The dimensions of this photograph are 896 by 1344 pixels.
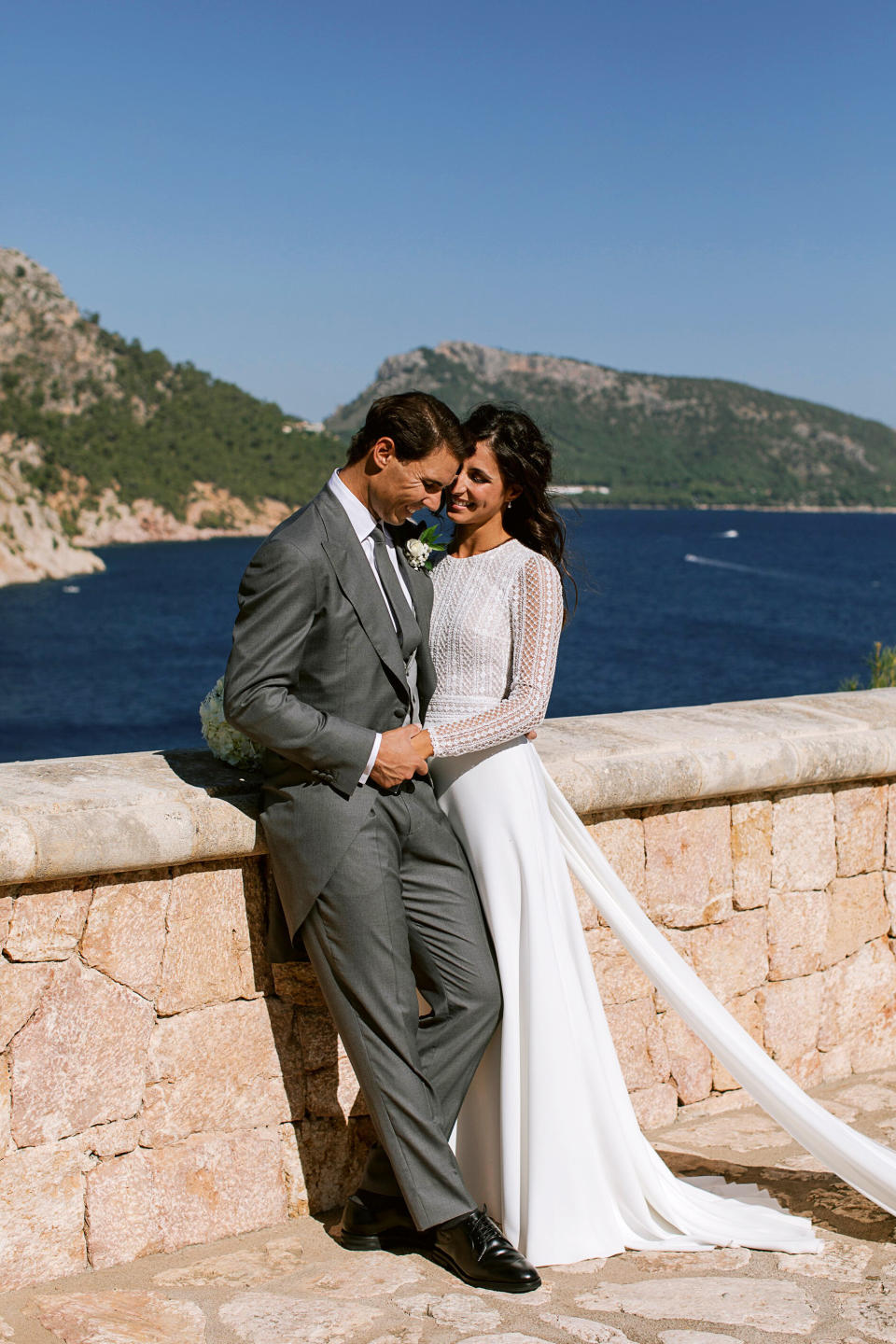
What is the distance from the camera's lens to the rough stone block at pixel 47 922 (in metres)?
2.61

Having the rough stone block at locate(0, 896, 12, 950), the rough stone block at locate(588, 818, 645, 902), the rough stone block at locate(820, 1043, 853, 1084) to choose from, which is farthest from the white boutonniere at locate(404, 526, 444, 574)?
the rough stone block at locate(820, 1043, 853, 1084)

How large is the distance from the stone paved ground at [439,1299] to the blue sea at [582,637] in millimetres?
35312

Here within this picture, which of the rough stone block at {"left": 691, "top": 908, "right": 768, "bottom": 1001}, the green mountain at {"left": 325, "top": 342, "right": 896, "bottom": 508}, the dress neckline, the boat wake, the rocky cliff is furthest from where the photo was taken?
the green mountain at {"left": 325, "top": 342, "right": 896, "bottom": 508}

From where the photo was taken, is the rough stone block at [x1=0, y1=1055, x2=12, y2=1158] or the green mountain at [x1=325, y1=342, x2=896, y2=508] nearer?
the rough stone block at [x1=0, y1=1055, x2=12, y2=1158]

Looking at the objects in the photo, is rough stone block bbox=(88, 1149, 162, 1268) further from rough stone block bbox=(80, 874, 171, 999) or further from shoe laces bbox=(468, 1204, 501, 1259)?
shoe laces bbox=(468, 1204, 501, 1259)

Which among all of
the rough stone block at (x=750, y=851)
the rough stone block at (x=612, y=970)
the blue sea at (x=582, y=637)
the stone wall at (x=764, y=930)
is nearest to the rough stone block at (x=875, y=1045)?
the stone wall at (x=764, y=930)

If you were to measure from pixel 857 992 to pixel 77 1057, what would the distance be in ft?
8.22

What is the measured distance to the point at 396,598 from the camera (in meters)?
2.78

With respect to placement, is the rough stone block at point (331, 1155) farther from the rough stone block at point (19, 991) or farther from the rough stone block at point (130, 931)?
the rough stone block at point (19, 991)

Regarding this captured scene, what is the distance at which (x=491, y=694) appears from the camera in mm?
2922

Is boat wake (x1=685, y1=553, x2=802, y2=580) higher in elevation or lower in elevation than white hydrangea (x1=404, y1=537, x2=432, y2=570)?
higher

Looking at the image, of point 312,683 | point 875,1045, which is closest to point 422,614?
point 312,683

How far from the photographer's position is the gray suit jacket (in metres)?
2.54

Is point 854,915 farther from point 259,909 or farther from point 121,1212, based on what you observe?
point 121,1212
